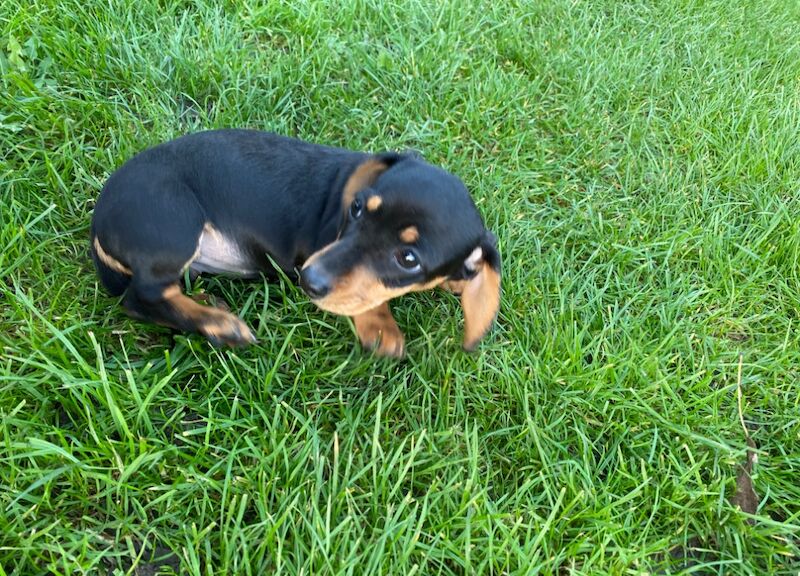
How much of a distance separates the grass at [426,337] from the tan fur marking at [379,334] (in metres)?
0.07

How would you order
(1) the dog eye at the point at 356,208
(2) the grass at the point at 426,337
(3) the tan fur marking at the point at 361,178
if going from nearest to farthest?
(2) the grass at the point at 426,337
(1) the dog eye at the point at 356,208
(3) the tan fur marking at the point at 361,178

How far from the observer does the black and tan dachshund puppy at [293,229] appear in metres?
2.30

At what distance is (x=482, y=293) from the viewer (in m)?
2.52

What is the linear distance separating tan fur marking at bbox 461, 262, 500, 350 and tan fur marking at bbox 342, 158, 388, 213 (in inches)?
23.0

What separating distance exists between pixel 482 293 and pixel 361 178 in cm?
70

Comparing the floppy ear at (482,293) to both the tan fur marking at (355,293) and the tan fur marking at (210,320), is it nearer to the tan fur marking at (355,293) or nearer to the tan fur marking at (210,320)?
the tan fur marking at (355,293)

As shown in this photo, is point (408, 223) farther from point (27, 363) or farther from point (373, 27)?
point (373, 27)

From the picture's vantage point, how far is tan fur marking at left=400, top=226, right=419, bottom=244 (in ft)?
7.50

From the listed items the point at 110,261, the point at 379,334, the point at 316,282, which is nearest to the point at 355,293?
the point at 316,282

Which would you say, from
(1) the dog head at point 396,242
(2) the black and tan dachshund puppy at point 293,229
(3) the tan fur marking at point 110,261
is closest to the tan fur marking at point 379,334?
(2) the black and tan dachshund puppy at point 293,229

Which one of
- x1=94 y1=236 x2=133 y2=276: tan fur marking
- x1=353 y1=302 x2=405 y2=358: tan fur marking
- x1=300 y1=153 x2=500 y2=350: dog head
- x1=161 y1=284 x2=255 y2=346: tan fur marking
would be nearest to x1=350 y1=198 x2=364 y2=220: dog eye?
x1=300 y1=153 x2=500 y2=350: dog head

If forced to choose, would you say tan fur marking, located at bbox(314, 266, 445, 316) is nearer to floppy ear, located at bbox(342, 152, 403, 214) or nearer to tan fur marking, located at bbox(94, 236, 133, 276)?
floppy ear, located at bbox(342, 152, 403, 214)

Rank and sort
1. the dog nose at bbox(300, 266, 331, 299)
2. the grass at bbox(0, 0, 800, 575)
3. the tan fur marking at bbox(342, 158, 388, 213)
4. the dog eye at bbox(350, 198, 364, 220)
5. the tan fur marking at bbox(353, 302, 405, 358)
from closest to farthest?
the grass at bbox(0, 0, 800, 575)
the dog nose at bbox(300, 266, 331, 299)
the dog eye at bbox(350, 198, 364, 220)
the tan fur marking at bbox(342, 158, 388, 213)
the tan fur marking at bbox(353, 302, 405, 358)

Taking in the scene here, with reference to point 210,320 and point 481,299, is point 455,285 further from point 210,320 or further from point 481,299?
point 210,320
